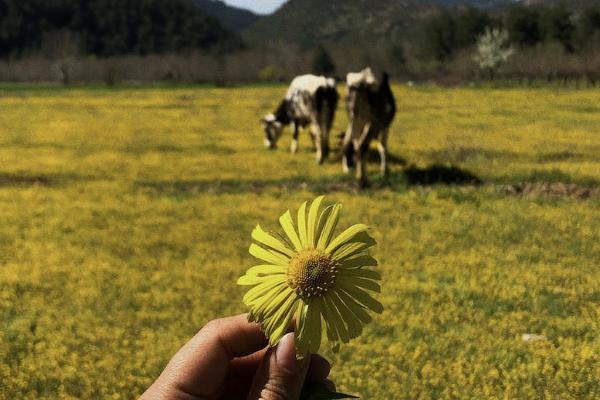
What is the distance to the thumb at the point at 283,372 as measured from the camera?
2061mm

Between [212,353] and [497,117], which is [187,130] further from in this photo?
[212,353]

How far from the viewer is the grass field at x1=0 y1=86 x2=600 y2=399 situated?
21.6 feet

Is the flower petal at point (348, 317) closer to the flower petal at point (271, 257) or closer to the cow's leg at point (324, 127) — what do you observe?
the flower petal at point (271, 257)

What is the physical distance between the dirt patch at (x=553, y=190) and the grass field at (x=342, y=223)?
82 mm

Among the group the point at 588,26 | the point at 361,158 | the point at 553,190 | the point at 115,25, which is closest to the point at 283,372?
the point at 361,158

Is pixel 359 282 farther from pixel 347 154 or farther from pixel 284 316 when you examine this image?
pixel 347 154

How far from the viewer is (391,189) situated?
55.5ft

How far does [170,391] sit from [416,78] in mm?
95522

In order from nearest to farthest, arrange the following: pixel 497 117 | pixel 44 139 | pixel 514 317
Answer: pixel 514 317
pixel 44 139
pixel 497 117

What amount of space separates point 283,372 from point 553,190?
16128mm

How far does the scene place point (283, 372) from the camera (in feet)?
6.91

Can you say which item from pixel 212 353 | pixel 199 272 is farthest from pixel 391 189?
pixel 212 353

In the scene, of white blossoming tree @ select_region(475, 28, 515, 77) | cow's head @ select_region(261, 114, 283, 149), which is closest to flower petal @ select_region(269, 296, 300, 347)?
cow's head @ select_region(261, 114, 283, 149)

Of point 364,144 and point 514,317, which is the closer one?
point 514,317
